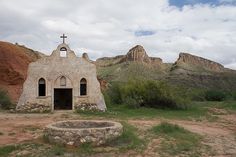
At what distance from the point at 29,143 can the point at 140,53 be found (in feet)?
204

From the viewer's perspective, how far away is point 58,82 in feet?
80.5

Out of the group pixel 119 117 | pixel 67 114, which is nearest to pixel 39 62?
pixel 67 114

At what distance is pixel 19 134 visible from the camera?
A: 599 inches

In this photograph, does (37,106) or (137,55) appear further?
(137,55)

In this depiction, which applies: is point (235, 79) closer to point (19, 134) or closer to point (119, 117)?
point (119, 117)

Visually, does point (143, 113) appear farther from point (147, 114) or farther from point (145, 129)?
point (145, 129)

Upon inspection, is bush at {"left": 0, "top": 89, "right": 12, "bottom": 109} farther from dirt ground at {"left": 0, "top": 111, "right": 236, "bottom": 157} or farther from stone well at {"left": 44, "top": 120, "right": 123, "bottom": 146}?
stone well at {"left": 44, "top": 120, "right": 123, "bottom": 146}

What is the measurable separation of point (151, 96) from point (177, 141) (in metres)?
13.2

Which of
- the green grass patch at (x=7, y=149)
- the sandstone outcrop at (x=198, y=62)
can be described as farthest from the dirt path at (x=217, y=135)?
the sandstone outcrop at (x=198, y=62)

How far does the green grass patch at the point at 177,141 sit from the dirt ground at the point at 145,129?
1.19 feet

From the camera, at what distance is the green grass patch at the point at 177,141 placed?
41.5 ft

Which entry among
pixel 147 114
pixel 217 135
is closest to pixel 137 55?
pixel 147 114

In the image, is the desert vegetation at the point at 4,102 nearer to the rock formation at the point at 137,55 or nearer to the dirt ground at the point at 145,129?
the dirt ground at the point at 145,129

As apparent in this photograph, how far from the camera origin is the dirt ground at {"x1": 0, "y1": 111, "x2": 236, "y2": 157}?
A: 13484 mm
